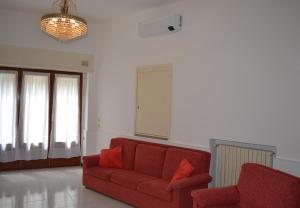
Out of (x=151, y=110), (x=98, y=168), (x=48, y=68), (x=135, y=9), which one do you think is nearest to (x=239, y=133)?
(x=151, y=110)

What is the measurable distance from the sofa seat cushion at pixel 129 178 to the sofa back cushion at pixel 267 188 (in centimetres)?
153

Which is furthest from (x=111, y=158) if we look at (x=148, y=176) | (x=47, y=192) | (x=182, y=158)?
(x=182, y=158)

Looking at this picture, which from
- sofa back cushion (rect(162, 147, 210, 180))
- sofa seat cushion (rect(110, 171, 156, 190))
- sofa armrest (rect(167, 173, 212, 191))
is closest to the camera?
sofa armrest (rect(167, 173, 212, 191))

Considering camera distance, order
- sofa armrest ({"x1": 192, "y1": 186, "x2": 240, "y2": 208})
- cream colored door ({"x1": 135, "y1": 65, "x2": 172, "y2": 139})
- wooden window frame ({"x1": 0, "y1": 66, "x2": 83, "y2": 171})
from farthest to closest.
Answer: wooden window frame ({"x1": 0, "y1": 66, "x2": 83, "y2": 171}) < cream colored door ({"x1": 135, "y1": 65, "x2": 172, "y2": 139}) < sofa armrest ({"x1": 192, "y1": 186, "x2": 240, "y2": 208})

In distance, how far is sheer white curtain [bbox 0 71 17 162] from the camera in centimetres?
621

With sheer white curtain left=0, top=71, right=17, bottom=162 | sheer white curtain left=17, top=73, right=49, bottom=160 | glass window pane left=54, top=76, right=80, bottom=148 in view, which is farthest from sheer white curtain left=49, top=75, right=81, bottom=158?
sheer white curtain left=0, top=71, right=17, bottom=162

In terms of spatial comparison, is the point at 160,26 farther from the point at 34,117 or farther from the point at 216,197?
the point at 34,117

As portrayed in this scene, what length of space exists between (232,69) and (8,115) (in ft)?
15.0

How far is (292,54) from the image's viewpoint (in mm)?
3588

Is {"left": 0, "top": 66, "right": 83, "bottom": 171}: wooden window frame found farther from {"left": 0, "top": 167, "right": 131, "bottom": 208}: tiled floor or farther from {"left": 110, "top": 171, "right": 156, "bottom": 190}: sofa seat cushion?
{"left": 110, "top": 171, "right": 156, "bottom": 190}: sofa seat cushion

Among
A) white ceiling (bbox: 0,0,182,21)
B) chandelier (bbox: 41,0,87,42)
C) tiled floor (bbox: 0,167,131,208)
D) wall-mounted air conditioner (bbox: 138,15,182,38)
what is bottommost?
tiled floor (bbox: 0,167,131,208)

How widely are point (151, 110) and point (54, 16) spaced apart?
2546 millimetres

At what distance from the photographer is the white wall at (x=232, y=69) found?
3627 millimetres

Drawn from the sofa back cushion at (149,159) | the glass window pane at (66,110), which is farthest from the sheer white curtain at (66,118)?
the sofa back cushion at (149,159)
